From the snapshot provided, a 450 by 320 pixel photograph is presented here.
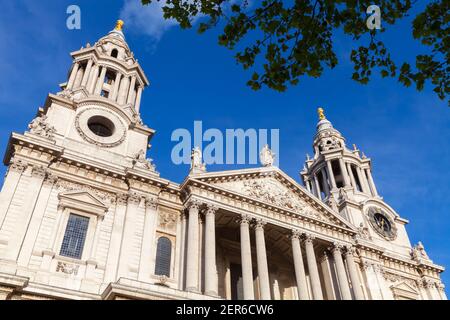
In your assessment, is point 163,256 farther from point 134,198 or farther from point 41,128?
point 41,128

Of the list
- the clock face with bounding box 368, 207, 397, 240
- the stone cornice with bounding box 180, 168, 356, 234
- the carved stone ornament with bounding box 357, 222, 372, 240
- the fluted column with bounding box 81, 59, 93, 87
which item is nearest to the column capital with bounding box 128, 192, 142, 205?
the stone cornice with bounding box 180, 168, 356, 234

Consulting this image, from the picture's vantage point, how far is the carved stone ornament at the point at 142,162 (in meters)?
26.4

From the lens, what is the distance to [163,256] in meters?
24.3

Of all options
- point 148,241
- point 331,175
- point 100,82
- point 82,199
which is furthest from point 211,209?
point 331,175

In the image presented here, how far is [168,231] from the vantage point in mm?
25125

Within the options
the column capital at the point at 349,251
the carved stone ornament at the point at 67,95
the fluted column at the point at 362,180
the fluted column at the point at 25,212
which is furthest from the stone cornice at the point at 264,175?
the fluted column at the point at 362,180

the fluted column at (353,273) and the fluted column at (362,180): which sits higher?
the fluted column at (362,180)

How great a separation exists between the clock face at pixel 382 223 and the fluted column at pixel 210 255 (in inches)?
728

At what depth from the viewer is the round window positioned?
93.8 ft

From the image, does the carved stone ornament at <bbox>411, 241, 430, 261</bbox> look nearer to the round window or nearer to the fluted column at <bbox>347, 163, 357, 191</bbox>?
the fluted column at <bbox>347, 163, 357, 191</bbox>

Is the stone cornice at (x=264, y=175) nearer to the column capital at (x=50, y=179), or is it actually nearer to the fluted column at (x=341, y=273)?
the fluted column at (x=341, y=273)

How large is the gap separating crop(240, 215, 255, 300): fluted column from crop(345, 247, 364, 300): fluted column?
8.42m

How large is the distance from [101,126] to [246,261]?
1430cm
